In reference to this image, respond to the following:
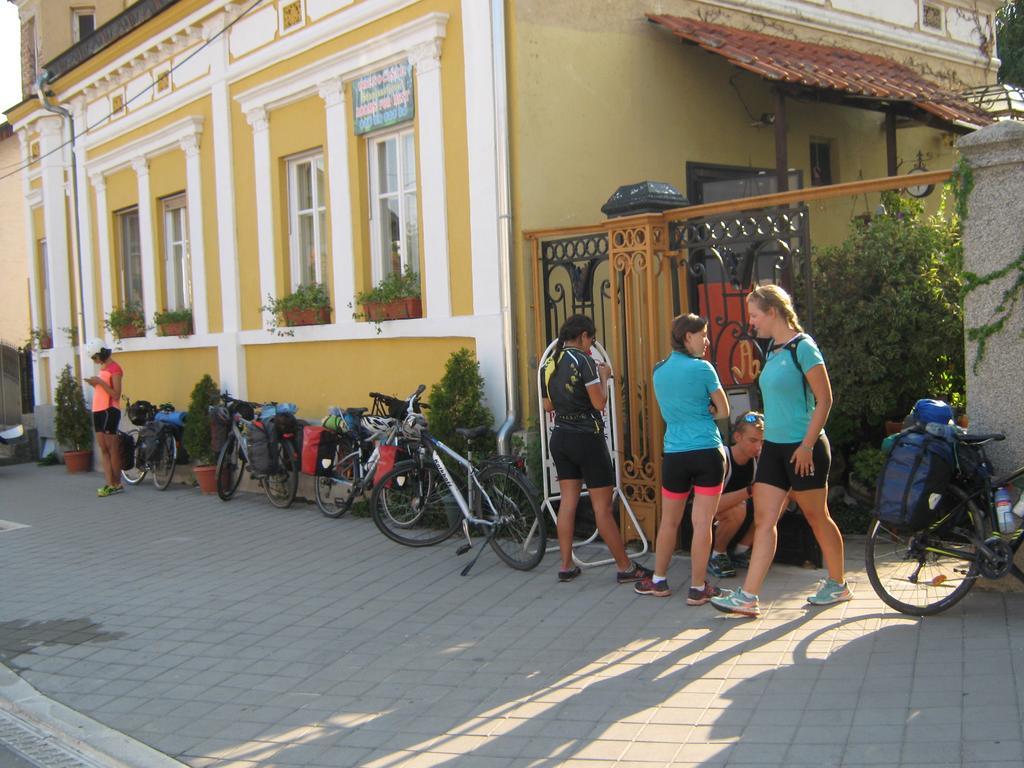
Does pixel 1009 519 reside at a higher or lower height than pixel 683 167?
lower

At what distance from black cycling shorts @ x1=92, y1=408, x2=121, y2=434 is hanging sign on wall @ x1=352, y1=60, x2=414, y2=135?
4.88m

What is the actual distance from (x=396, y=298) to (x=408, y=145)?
1.50 metres

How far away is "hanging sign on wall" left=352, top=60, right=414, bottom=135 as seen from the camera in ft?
31.6

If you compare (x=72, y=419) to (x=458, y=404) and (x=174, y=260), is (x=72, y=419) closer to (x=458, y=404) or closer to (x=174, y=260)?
(x=174, y=260)

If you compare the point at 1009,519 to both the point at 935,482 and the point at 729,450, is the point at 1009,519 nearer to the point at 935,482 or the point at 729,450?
the point at 935,482

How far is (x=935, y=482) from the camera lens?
5.34 m

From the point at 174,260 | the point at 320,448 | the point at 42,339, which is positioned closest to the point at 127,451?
the point at 174,260

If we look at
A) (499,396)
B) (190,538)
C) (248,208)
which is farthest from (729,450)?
(248,208)

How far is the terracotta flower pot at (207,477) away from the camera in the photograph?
12109 millimetres

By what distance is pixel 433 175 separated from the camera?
9.38 meters

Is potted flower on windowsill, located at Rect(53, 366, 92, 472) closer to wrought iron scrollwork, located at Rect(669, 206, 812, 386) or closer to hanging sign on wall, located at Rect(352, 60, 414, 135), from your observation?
hanging sign on wall, located at Rect(352, 60, 414, 135)

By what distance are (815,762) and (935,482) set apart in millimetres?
1893

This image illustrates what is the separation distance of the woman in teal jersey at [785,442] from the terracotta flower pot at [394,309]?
4.58 metres

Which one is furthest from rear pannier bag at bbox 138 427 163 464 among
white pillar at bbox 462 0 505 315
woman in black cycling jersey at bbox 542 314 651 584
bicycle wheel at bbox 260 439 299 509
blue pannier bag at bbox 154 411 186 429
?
woman in black cycling jersey at bbox 542 314 651 584
